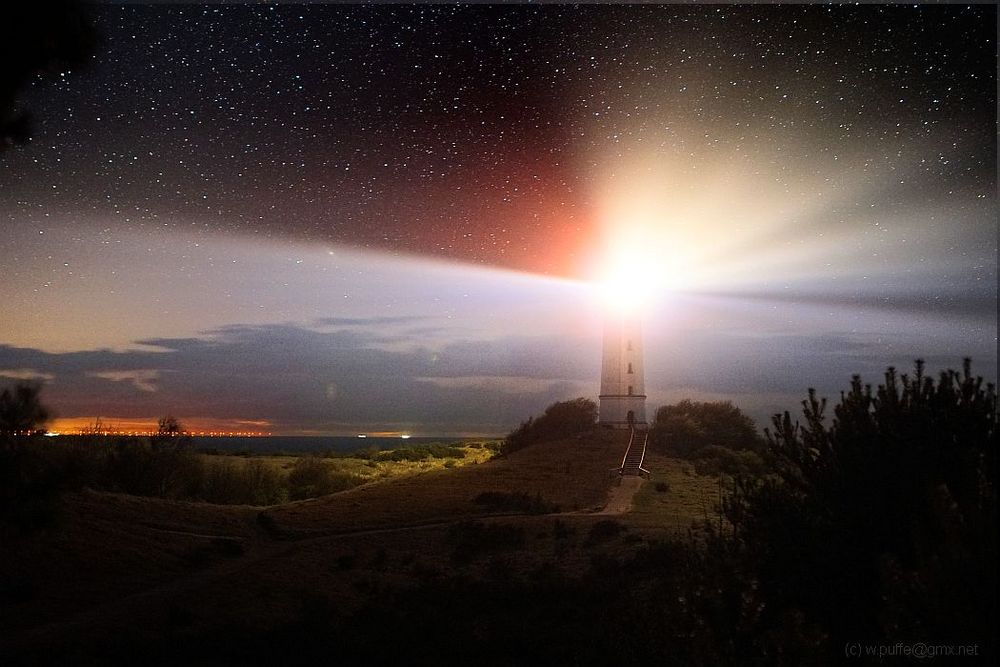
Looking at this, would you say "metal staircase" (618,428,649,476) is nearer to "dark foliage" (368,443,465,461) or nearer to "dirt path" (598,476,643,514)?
"dirt path" (598,476,643,514)

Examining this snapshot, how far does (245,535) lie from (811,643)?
60.4 ft

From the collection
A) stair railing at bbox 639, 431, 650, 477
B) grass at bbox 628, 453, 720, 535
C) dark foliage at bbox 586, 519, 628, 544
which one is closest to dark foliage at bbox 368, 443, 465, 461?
stair railing at bbox 639, 431, 650, 477

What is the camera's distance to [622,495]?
2764 centimetres

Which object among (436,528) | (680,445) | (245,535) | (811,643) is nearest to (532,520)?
(436,528)

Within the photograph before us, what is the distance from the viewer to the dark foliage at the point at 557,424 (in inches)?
1806

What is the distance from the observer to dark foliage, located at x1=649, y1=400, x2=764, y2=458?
3981cm

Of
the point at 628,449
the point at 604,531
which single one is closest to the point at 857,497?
the point at 604,531

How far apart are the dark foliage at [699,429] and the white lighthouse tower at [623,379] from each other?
5.42ft

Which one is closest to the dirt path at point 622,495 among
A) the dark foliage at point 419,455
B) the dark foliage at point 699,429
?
the dark foliage at point 699,429

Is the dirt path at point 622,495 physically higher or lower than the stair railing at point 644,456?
lower

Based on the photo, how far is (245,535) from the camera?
812 inches

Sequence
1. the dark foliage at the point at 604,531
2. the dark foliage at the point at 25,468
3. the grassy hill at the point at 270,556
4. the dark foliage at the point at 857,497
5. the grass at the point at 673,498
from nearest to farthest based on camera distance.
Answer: the dark foliage at the point at 857,497 < the dark foliage at the point at 25,468 < the grassy hill at the point at 270,556 < the dark foliage at the point at 604,531 < the grass at the point at 673,498

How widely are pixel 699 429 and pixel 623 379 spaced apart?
6.24 meters

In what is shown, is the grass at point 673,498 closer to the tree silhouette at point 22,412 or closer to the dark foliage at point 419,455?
the tree silhouette at point 22,412
